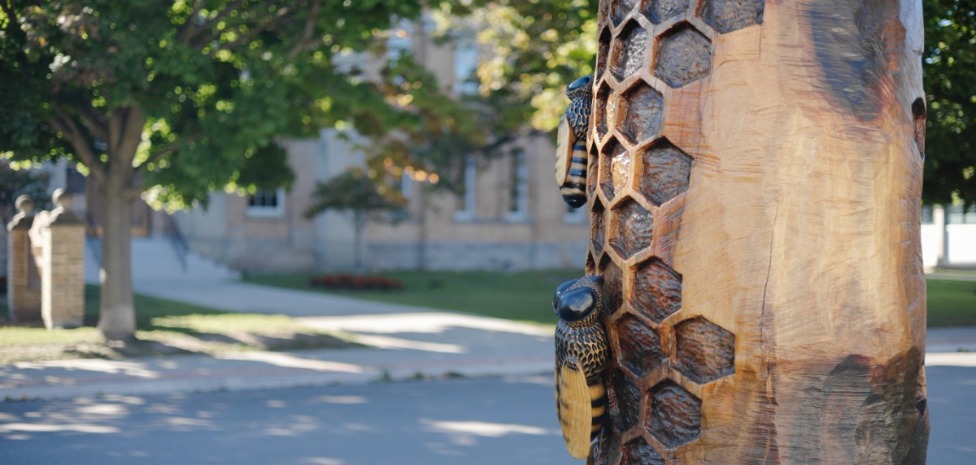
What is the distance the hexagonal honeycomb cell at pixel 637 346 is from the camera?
6.79ft

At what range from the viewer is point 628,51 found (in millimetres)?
2156

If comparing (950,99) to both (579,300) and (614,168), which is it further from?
(579,300)

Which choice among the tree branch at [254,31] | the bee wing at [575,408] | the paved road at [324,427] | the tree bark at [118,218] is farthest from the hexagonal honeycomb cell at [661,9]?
the tree bark at [118,218]

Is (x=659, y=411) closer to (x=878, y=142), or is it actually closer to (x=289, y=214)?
(x=878, y=142)

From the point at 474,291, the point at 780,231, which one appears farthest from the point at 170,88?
the point at 474,291

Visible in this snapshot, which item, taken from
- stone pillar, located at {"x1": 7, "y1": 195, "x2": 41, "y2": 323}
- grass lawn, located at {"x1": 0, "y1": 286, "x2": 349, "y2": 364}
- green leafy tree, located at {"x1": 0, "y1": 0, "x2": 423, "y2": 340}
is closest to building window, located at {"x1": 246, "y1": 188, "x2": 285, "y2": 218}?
grass lawn, located at {"x1": 0, "y1": 286, "x2": 349, "y2": 364}

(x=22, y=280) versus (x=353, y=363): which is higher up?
(x=22, y=280)

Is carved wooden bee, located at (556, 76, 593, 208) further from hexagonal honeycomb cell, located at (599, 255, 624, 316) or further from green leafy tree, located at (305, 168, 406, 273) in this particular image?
Answer: green leafy tree, located at (305, 168, 406, 273)

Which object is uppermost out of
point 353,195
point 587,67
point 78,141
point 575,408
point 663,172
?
point 587,67

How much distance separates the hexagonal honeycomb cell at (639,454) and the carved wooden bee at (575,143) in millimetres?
666

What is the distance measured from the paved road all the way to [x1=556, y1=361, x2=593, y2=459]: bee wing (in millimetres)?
4626

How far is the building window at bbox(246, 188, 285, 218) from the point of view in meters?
31.9

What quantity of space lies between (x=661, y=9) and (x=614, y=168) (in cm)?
38

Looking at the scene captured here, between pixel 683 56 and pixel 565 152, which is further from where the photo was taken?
pixel 565 152
